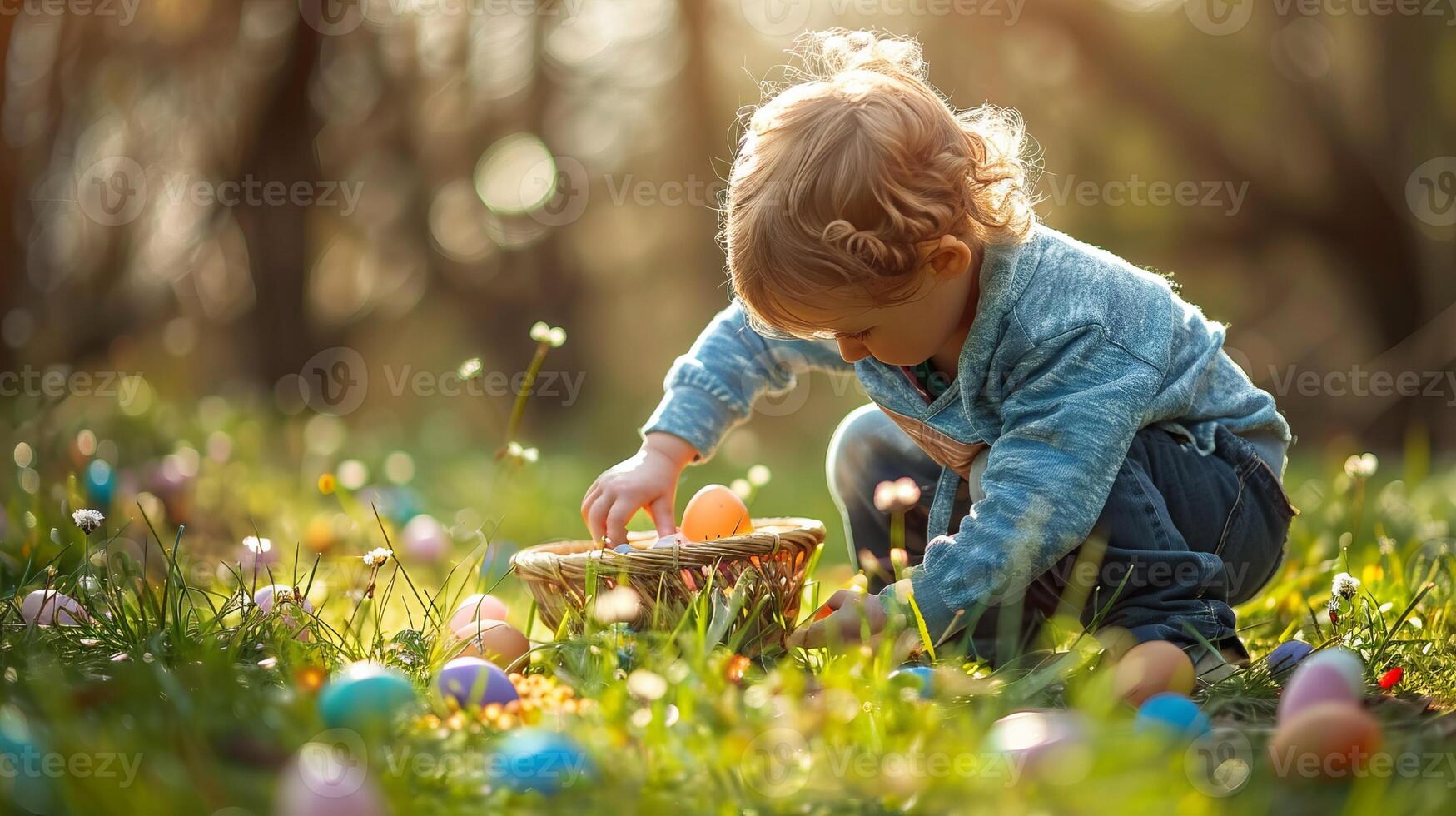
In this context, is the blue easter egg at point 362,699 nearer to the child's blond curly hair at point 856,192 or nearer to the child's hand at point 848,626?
the child's hand at point 848,626

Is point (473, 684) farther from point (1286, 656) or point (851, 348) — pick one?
point (1286, 656)

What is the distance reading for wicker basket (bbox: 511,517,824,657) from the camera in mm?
1460

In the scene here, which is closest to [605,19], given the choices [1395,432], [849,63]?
[1395,432]

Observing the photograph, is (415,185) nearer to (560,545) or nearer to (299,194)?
(299,194)

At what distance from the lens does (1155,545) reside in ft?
5.14

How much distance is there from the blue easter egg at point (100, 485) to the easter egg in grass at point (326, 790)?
5.45ft

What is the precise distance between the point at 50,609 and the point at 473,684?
77cm

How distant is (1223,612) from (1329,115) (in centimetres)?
419

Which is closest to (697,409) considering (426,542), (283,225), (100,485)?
(426,542)

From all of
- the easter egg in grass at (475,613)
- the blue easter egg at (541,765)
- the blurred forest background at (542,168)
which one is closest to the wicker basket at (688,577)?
the easter egg in grass at (475,613)

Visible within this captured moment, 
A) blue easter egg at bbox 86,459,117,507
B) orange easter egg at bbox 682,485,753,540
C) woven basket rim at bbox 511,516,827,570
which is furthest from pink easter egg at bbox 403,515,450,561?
woven basket rim at bbox 511,516,827,570

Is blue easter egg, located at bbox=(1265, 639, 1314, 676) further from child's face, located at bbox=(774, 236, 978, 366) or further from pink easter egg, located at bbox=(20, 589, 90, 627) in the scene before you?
pink easter egg, located at bbox=(20, 589, 90, 627)

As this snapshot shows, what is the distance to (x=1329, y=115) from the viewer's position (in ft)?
16.1

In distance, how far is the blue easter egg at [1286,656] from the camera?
1.47m
